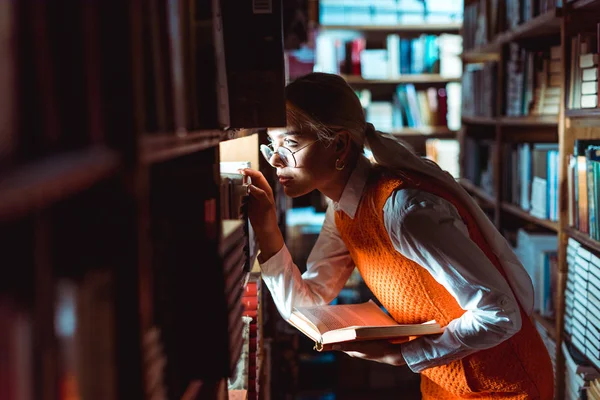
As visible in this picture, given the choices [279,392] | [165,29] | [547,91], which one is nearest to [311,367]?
[279,392]

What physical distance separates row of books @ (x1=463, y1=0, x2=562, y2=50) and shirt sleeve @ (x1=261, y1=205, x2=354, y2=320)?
3.81 feet

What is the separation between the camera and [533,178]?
261 cm

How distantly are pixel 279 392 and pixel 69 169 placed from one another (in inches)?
82.9

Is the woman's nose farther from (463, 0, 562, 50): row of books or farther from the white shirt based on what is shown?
(463, 0, 562, 50): row of books

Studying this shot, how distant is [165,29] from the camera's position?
0.68 metres

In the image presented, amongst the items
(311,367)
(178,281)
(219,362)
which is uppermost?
(178,281)

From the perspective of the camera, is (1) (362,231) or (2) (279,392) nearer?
(1) (362,231)

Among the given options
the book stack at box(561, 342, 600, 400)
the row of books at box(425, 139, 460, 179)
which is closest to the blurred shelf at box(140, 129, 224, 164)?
the book stack at box(561, 342, 600, 400)

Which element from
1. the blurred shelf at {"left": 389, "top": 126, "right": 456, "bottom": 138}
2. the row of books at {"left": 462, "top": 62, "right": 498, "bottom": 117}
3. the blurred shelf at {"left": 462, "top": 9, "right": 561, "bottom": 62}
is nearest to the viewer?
the blurred shelf at {"left": 462, "top": 9, "right": 561, "bottom": 62}

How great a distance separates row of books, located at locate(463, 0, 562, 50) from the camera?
248 centimetres

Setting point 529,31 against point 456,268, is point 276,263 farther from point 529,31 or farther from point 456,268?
point 529,31

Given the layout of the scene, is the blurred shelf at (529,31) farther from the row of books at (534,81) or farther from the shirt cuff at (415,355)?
the shirt cuff at (415,355)

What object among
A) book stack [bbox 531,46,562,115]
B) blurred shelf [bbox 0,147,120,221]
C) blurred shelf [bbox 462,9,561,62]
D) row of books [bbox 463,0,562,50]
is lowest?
blurred shelf [bbox 0,147,120,221]

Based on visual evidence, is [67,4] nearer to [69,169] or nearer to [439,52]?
[69,169]
